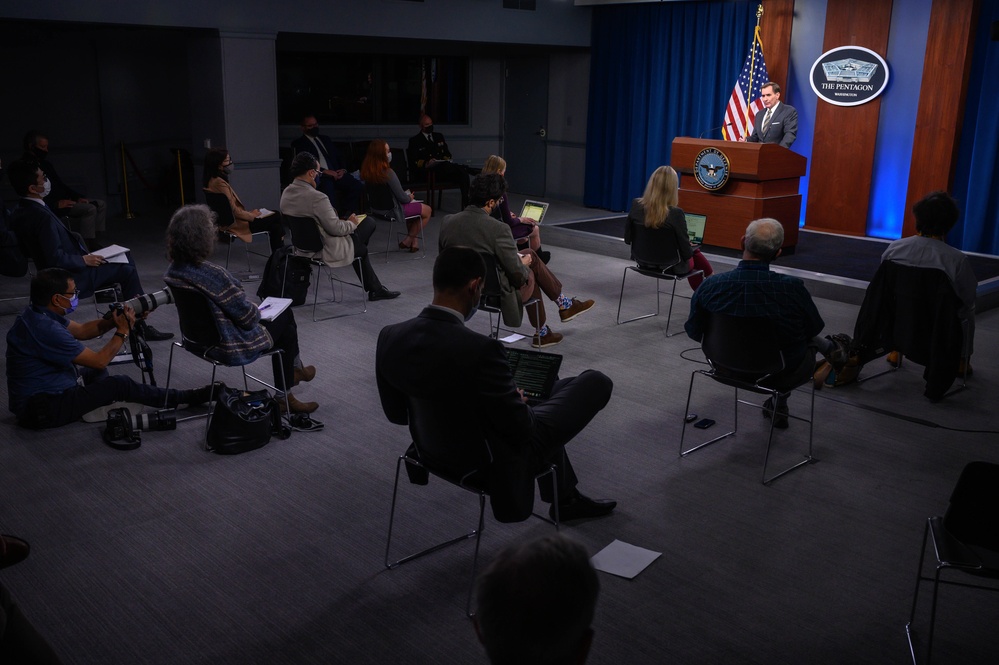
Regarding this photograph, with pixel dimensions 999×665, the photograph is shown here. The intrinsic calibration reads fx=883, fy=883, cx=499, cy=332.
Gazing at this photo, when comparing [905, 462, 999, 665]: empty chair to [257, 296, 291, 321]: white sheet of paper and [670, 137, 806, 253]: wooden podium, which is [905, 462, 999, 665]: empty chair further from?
[670, 137, 806, 253]: wooden podium

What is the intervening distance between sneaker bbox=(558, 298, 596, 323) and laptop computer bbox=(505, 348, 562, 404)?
306cm

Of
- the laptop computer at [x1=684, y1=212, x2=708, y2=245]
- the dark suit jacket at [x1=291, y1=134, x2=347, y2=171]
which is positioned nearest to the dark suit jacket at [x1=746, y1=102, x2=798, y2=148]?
the laptop computer at [x1=684, y1=212, x2=708, y2=245]

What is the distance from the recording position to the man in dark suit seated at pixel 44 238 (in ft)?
18.7

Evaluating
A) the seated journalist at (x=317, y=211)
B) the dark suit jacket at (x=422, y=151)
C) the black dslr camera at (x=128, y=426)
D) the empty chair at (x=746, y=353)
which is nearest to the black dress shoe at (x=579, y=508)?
the empty chair at (x=746, y=353)

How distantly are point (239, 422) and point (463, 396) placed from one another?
1.89m

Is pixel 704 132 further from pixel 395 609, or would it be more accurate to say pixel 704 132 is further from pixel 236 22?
pixel 395 609

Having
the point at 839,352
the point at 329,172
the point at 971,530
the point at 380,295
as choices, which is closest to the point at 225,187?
the point at 380,295

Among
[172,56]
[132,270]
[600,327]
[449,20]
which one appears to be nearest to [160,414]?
[132,270]

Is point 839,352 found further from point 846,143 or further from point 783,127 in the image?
point 846,143

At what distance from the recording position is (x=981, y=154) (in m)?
8.63

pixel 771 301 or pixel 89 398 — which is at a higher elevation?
pixel 771 301

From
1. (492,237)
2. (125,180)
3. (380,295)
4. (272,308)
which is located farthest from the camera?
(125,180)

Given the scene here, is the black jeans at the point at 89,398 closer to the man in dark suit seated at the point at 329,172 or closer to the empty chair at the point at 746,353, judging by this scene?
the empty chair at the point at 746,353

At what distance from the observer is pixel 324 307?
7.01 meters
